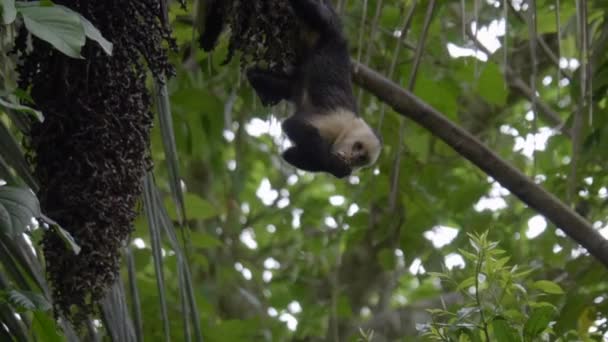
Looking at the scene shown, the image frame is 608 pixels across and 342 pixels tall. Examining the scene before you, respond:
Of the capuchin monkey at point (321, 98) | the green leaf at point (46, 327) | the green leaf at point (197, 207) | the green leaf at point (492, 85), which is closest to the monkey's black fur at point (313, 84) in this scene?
the capuchin monkey at point (321, 98)

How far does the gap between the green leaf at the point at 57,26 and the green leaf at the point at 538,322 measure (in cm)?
101

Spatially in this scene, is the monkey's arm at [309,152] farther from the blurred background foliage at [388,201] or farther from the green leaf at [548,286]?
the green leaf at [548,286]

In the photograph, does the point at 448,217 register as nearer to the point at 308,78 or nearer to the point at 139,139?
the point at 308,78

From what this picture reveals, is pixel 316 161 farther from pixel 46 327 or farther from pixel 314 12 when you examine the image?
pixel 46 327

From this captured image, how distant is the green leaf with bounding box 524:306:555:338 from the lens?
1.93m

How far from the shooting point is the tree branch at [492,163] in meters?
2.46

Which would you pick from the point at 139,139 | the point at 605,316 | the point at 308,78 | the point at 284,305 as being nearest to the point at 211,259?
the point at 284,305

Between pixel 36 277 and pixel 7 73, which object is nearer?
pixel 36 277

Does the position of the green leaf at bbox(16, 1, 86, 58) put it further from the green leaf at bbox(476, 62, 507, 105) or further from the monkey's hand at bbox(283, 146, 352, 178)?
the monkey's hand at bbox(283, 146, 352, 178)

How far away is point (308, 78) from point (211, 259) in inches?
66.0

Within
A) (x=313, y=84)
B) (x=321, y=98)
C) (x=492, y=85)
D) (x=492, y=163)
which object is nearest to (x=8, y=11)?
(x=492, y=163)

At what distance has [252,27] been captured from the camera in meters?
2.02

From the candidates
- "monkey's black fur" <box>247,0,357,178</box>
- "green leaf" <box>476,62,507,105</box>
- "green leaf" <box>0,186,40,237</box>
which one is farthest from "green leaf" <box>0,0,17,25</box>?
"green leaf" <box>476,62,507,105</box>

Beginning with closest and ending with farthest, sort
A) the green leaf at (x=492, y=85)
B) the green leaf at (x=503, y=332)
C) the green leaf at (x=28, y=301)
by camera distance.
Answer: the green leaf at (x=28, y=301)
the green leaf at (x=503, y=332)
the green leaf at (x=492, y=85)
